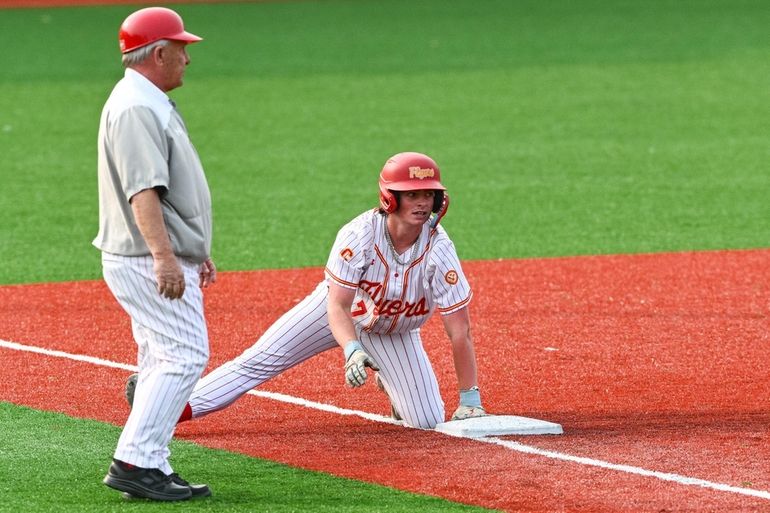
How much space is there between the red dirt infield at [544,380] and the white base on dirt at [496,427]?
0.09 metres

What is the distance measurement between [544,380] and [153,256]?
3.09 metres

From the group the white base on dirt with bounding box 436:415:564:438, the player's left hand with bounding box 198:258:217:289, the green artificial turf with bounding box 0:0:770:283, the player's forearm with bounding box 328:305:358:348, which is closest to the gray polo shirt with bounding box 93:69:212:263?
the player's left hand with bounding box 198:258:217:289

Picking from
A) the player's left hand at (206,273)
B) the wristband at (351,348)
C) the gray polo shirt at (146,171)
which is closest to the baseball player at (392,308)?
the wristband at (351,348)

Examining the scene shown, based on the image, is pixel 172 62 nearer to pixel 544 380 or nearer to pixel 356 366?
pixel 356 366

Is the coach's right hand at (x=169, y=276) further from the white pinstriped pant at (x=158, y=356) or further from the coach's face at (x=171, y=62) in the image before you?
the coach's face at (x=171, y=62)

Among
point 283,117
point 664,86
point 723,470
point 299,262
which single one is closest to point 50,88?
point 283,117

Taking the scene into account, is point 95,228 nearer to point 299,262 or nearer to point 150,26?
point 299,262

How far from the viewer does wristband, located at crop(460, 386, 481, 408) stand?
6996 millimetres

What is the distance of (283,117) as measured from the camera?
18984 mm

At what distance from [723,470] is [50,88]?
655 inches

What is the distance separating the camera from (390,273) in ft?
22.5

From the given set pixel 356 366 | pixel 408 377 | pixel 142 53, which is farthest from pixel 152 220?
pixel 408 377

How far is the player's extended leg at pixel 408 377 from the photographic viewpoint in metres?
7.00

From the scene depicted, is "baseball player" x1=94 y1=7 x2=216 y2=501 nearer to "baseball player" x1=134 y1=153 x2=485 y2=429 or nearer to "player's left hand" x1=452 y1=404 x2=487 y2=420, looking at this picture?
"baseball player" x1=134 y1=153 x2=485 y2=429
